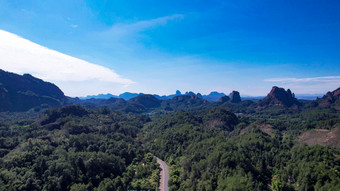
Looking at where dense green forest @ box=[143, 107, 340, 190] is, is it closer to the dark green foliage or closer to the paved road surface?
the paved road surface

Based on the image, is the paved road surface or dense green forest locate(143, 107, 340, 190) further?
the paved road surface

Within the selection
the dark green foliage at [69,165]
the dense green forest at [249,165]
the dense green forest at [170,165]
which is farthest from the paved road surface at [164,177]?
the dense green forest at [249,165]

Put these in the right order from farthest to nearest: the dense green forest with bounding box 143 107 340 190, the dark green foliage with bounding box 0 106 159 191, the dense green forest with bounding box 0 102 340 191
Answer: the dense green forest with bounding box 143 107 340 190 → the dense green forest with bounding box 0 102 340 191 → the dark green foliage with bounding box 0 106 159 191

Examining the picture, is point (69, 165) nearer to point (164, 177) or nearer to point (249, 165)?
point (164, 177)

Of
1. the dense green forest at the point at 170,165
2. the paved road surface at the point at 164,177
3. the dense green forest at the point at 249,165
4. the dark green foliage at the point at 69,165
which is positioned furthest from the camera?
the paved road surface at the point at 164,177

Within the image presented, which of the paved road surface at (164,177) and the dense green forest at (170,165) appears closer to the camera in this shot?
the dense green forest at (170,165)

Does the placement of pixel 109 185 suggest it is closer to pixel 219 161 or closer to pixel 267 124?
pixel 219 161

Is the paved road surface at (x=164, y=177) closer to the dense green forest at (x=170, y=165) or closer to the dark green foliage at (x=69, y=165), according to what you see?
the dense green forest at (x=170, y=165)

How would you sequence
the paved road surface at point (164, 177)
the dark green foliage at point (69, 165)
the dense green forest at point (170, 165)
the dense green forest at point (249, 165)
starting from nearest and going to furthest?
the dark green foliage at point (69, 165), the dense green forest at point (170, 165), the dense green forest at point (249, 165), the paved road surface at point (164, 177)

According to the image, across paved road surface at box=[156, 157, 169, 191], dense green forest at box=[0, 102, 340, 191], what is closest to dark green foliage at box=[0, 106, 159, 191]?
dense green forest at box=[0, 102, 340, 191]

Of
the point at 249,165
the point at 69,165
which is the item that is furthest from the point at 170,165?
the point at 69,165

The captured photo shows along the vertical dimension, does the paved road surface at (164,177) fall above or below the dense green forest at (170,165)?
below
